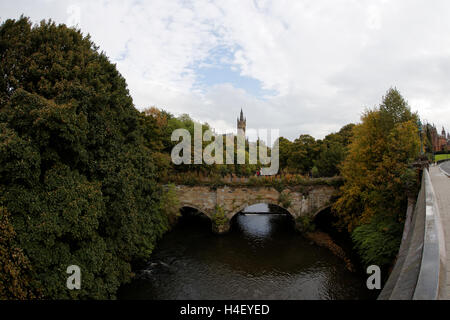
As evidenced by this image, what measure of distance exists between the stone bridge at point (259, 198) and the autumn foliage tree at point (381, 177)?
2.09 m

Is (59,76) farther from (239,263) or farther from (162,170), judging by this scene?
(239,263)

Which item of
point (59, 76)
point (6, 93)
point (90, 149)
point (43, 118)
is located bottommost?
point (90, 149)

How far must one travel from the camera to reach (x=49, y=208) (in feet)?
29.5

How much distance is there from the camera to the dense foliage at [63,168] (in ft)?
27.3

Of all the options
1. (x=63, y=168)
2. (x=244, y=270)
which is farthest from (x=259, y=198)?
(x=63, y=168)

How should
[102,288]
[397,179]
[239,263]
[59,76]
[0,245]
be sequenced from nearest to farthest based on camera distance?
1. [0,245]
2. [102,288]
3. [59,76]
4. [397,179]
5. [239,263]

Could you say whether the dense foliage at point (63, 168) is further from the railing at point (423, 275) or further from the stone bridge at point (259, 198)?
the railing at point (423, 275)

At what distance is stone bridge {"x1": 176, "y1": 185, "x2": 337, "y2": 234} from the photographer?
76.1ft

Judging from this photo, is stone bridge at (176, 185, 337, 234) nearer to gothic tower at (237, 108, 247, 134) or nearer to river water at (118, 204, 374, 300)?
river water at (118, 204, 374, 300)

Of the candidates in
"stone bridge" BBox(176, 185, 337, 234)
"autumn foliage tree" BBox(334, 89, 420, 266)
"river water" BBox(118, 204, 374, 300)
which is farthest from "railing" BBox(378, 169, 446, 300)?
"stone bridge" BBox(176, 185, 337, 234)

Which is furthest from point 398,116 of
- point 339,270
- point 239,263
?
point 239,263

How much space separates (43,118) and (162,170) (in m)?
11.9

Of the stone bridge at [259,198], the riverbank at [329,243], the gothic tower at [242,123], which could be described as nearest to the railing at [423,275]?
the riverbank at [329,243]

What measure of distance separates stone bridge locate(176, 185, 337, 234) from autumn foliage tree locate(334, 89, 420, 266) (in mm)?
2089
